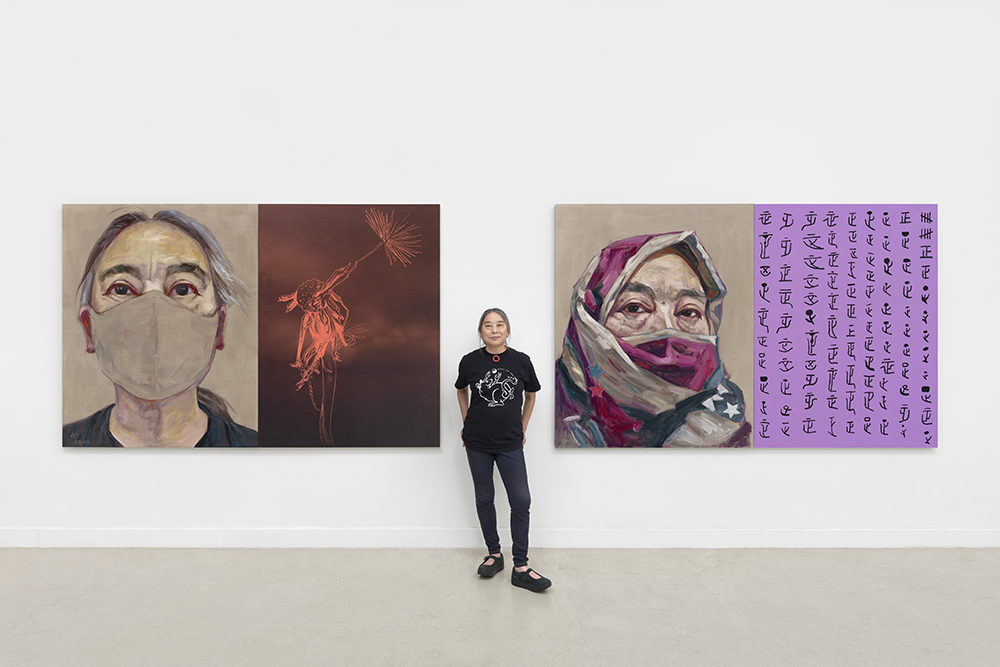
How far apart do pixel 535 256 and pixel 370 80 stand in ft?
5.02

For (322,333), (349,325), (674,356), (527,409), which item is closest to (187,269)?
(322,333)

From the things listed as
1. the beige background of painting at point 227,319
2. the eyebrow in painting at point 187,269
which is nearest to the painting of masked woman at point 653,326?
the beige background of painting at point 227,319

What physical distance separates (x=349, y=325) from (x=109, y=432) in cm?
166

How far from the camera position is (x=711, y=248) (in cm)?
310

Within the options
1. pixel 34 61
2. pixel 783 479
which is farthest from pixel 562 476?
pixel 34 61

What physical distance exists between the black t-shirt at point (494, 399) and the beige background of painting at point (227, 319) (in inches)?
54.7

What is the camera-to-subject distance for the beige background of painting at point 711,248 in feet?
10.1

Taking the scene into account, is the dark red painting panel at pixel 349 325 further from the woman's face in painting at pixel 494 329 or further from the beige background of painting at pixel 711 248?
the beige background of painting at pixel 711 248

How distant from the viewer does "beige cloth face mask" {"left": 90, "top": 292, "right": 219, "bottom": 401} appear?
121 inches
